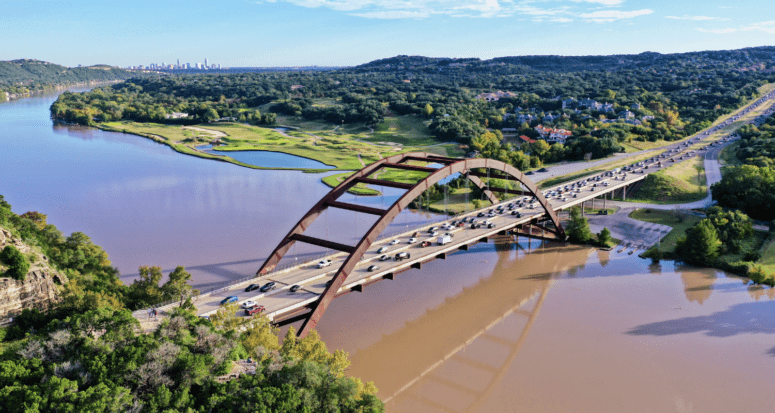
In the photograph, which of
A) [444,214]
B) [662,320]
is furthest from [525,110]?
[662,320]

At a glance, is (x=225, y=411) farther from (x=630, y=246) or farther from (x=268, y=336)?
(x=630, y=246)

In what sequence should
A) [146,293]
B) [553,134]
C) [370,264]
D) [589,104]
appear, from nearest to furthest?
1. [146,293]
2. [370,264]
3. [553,134]
4. [589,104]

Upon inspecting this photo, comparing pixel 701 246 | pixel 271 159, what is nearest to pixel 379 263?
pixel 701 246

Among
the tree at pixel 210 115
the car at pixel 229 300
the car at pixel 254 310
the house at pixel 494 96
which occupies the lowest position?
the car at pixel 254 310

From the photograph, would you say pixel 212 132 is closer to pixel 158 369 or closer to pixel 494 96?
pixel 494 96

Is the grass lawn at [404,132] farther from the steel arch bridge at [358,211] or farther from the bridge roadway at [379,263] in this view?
the steel arch bridge at [358,211]

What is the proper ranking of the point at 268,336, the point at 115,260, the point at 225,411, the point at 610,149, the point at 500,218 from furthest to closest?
the point at 610,149
the point at 500,218
the point at 115,260
the point at 268,336
the point at 225,411

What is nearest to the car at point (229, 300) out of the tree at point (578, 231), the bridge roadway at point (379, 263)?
the bridge roadway at point (379, 263)
